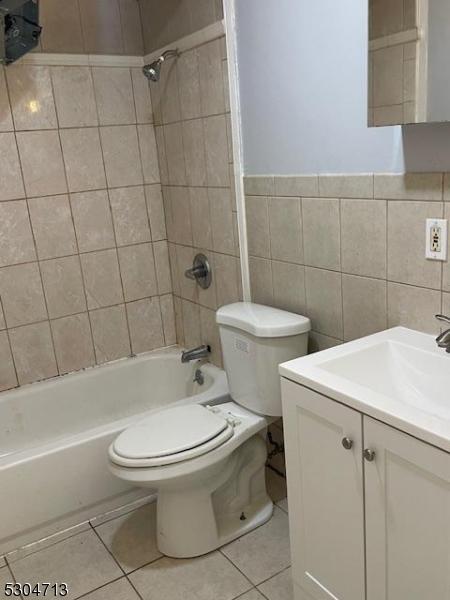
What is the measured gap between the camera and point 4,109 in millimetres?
2383

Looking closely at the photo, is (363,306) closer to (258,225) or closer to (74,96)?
(258,225)

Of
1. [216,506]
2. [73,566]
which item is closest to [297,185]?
[216,506]

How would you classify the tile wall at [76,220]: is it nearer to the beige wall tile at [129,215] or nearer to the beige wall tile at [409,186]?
the beige wall tile at [129,215]

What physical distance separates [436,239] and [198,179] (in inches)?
49.4

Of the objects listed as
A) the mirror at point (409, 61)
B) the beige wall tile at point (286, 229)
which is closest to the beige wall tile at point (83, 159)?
the beige wall tile at point (286, 229)

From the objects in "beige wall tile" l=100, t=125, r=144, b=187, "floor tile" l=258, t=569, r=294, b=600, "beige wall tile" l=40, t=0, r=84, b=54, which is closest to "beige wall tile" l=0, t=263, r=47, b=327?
"beige wall tile" l=100, t=125, r=144, b=187

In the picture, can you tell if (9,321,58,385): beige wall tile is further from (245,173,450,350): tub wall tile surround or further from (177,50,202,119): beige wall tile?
(177,50,202,119): beige wall tile

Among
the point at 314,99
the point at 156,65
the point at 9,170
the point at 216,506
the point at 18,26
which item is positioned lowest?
the point at 216,506

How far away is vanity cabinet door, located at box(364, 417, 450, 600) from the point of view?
110cm

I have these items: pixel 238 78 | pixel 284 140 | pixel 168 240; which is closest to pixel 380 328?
pixel 284 140

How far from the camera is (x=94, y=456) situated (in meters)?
2.14

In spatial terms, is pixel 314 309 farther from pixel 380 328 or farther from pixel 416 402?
pixel 416 402

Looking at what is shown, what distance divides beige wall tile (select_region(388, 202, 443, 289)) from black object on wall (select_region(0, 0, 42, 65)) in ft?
4.79

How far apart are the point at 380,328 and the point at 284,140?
744 millimetres
